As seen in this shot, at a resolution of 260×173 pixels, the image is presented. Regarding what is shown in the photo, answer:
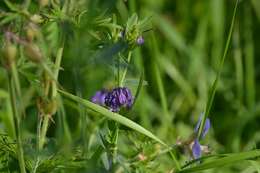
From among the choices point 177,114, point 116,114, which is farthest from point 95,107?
point 177,114

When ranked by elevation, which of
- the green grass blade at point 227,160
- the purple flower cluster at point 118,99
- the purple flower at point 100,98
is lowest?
the green grass blade at point 227,160

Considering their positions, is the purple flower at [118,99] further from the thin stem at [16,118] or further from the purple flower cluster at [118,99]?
the thin stem at [16,118]

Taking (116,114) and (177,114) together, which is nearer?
(116,114)

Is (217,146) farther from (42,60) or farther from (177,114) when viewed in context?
(42,60)

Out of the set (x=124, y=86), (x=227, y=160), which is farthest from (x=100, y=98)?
(x=227, y=160)

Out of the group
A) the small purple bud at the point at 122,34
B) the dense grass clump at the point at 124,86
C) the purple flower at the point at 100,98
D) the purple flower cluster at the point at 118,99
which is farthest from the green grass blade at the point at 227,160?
the purple flower at the point at 100,98

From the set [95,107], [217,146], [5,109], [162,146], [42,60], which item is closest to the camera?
[42,60]

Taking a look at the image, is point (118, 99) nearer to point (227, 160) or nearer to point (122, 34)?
point (122, 34)

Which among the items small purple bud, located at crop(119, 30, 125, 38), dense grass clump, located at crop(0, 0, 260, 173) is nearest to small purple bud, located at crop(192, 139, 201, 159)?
dense grass clump, located at crop(0, 0, 260, 173)
